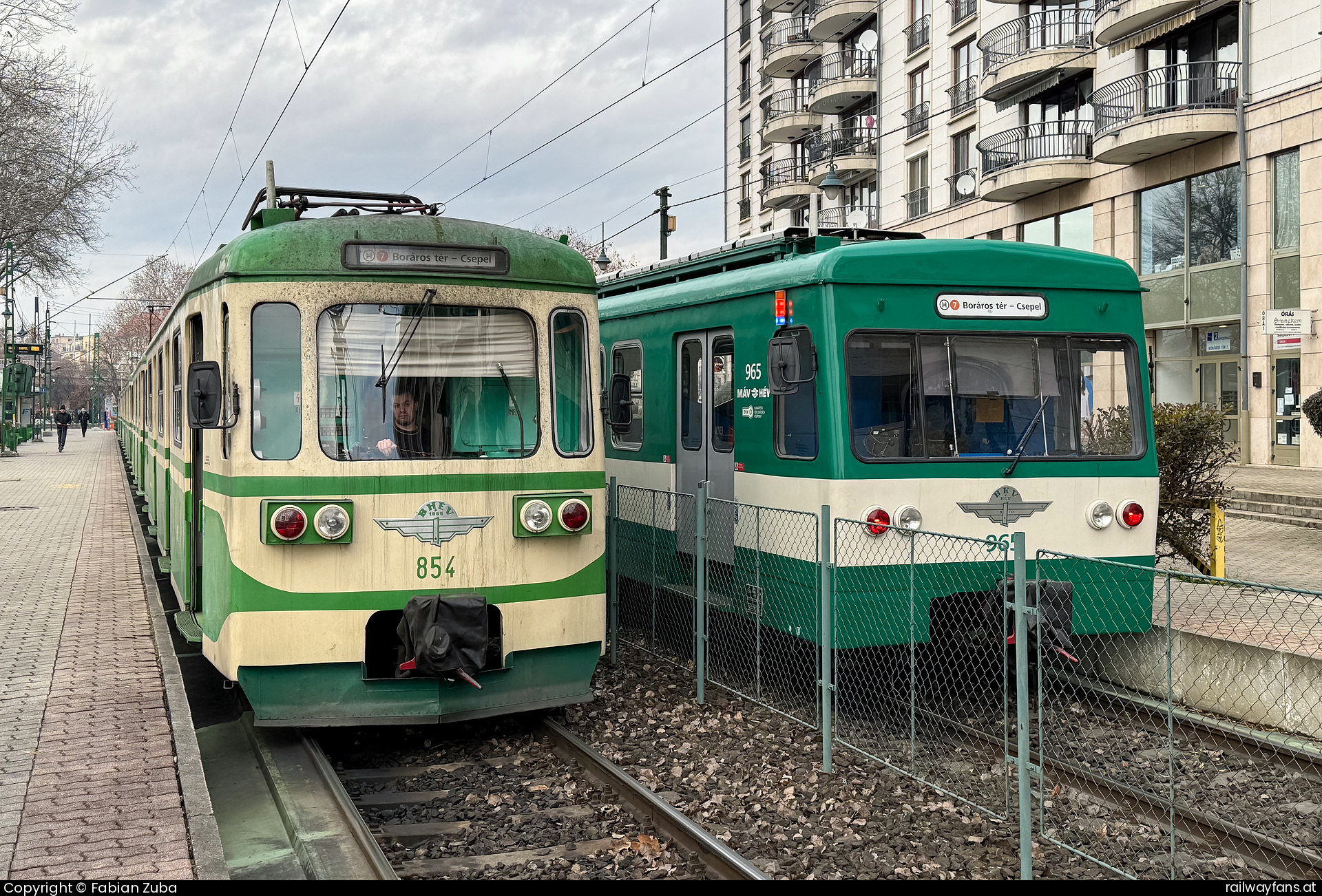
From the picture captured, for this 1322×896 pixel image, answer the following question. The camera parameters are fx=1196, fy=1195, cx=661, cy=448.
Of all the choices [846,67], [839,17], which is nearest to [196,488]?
[839,17]

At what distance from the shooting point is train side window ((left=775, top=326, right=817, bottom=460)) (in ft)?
26.2

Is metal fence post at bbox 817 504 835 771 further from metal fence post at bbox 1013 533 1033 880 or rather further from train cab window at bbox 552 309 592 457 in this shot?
metal fence post at bbox 1013 533 1033 880

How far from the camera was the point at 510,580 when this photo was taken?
7043mm

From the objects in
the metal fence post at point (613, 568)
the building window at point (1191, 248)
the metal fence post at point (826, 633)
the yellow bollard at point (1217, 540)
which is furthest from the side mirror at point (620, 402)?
the building window at point (1191, 248)

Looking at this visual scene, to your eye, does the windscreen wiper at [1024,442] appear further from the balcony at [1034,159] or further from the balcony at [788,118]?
the balcony at [788,118]

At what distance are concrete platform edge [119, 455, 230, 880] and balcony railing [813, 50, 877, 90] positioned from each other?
1423 inches

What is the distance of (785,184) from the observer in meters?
47.3

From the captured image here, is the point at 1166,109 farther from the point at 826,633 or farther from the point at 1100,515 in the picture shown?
the point at 826,633

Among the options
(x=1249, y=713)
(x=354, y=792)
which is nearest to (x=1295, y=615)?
(x=1249, y=713)

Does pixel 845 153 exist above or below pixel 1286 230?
above

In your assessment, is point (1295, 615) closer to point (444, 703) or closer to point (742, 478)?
point (742, 478)

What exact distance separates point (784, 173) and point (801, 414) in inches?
1656

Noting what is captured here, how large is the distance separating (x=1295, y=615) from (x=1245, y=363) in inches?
712
